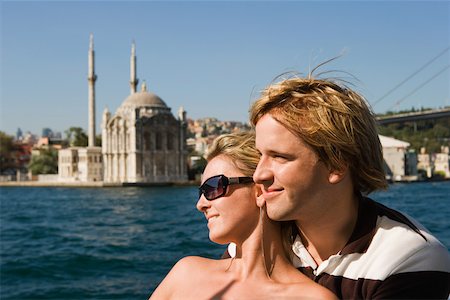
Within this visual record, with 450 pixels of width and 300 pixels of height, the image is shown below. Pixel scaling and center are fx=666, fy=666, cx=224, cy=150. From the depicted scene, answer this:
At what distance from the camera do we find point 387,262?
1.28 m

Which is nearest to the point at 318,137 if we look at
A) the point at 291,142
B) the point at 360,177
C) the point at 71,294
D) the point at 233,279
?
the point at 291,142

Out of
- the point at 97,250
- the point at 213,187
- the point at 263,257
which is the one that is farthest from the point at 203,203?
the point at 97,250

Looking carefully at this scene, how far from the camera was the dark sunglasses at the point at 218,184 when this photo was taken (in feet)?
4.73

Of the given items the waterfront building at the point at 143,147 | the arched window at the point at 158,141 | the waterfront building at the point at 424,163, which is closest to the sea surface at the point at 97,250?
the waterfront building at the point at 143,147

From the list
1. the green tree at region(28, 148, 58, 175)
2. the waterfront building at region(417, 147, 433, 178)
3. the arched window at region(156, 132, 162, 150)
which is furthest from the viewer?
the waterfront building at region(417, 147, 433, 178)

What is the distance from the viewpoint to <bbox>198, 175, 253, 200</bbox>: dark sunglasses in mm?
1441

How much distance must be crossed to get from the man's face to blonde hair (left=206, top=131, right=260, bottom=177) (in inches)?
3.1

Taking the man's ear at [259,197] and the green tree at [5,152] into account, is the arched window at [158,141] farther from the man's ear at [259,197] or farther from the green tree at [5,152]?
the man's ear at [259,197]

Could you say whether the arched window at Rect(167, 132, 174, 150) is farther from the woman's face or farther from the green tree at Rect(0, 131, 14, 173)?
the woman's face

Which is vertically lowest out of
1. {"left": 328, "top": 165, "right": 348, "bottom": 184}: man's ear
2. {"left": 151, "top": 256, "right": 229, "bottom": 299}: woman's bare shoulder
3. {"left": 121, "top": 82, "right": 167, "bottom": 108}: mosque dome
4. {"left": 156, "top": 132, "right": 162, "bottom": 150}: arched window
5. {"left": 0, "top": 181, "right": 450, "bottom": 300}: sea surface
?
{"left": 0, "top": 181, "right": 450, "bottom": 300}: sea surface

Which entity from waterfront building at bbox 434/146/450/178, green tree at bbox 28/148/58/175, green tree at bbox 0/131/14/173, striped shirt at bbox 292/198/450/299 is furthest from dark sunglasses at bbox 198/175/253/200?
green tree at bbox 0/131/14/173

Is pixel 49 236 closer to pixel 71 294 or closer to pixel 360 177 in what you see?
pixel 71 294

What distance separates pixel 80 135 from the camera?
6238 cm

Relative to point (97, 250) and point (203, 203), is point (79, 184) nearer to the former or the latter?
point (97, 250)
